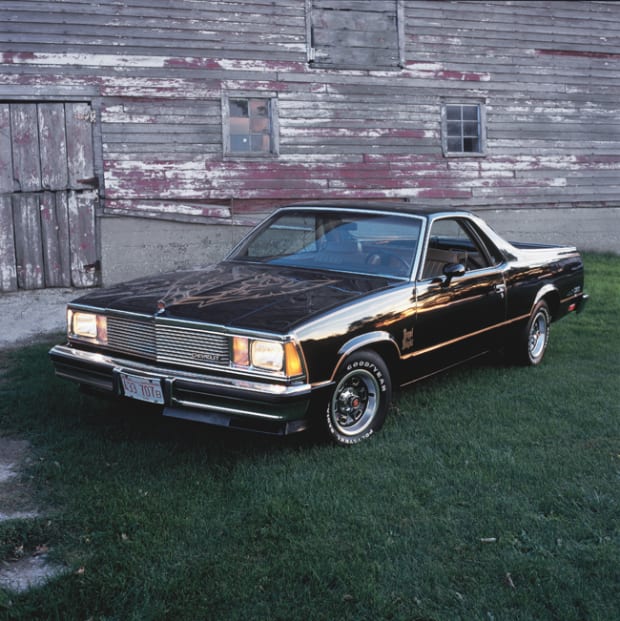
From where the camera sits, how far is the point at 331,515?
3814 mm

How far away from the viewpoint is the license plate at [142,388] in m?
4.49

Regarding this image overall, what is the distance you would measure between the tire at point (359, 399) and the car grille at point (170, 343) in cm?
74

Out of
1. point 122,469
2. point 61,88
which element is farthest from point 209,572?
point 61,88

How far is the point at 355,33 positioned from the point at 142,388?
9.40 metres

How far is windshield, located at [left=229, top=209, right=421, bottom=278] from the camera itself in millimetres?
5508

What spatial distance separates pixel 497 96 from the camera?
45.1ft

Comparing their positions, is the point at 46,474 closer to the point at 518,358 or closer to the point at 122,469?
the point at 122,469

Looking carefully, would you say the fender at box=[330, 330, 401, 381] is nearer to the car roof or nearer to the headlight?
the headlight

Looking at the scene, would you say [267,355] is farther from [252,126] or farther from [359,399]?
[252,126]

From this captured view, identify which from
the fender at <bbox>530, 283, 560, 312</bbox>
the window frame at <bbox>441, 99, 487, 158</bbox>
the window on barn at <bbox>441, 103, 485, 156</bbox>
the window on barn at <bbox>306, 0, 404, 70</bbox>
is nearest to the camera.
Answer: the fender at <bbox>530, 283, 560, 312</bbox>

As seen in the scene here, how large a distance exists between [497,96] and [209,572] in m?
12.1

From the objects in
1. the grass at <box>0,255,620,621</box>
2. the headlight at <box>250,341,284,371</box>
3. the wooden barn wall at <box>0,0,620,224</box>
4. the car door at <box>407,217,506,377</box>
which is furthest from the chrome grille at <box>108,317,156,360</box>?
the wooden barn wall at <box>0,0,620,224</box>

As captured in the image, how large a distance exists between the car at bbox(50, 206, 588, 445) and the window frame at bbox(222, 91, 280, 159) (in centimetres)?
592

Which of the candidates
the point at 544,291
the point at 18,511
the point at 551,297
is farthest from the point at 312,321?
the point at 551,297
